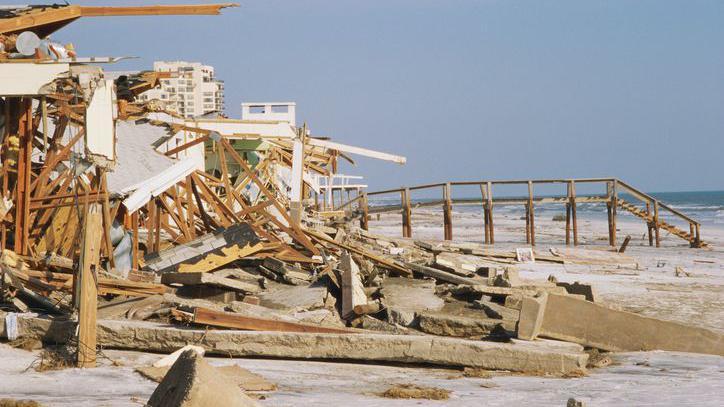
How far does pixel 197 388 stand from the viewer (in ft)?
20.1

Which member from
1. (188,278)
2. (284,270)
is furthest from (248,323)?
(284,270)

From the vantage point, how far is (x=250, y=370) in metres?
9.74

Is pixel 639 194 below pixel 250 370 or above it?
above

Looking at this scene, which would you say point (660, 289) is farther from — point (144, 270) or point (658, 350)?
point (144, 270)

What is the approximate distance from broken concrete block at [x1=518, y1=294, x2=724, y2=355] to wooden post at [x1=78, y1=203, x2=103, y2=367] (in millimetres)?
4638

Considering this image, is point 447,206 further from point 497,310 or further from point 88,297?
point 88,297

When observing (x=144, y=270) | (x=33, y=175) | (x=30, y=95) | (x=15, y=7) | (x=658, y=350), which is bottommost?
(x=658, y=350)

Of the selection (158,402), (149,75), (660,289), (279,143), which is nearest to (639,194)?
(279,143)

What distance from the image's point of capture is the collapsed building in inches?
411

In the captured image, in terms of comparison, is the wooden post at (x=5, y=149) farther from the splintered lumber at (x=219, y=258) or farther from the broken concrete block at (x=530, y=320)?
the broken concrete block at (x=530, y=320)

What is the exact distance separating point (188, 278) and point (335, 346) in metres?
3.25

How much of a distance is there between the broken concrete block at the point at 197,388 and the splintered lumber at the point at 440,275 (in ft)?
30.9

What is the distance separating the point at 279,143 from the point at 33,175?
17102mm

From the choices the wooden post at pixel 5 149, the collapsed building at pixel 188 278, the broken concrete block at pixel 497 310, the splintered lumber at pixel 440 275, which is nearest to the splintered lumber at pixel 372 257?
the collapsed building at pixel 188 278
